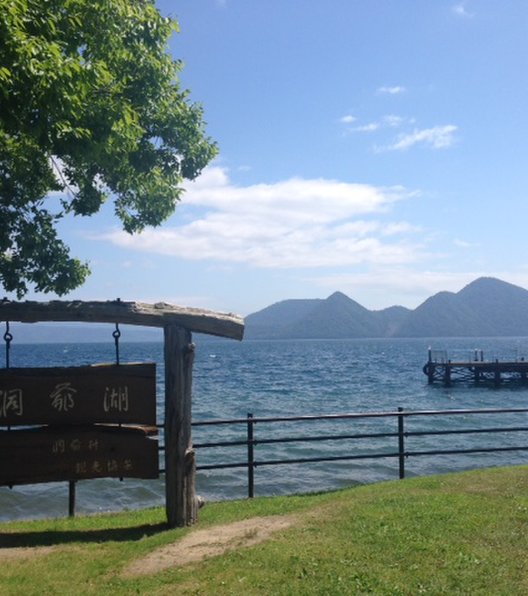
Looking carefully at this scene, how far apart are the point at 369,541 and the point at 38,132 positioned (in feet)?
18.7

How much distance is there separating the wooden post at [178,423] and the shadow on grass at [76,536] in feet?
1.09

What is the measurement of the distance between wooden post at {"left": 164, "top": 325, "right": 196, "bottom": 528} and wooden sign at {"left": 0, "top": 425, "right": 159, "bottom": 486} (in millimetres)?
305

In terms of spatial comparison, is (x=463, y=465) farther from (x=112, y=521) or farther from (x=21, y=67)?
(x=21, y=67)

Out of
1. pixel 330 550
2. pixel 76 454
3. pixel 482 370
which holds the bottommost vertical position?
pixel 482 370

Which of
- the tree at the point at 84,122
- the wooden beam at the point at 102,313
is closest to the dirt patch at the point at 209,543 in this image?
the wooden beam at the point at 102,313

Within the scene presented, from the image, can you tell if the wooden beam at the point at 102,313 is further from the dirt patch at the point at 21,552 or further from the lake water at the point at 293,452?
the lake water at the point at 293,452

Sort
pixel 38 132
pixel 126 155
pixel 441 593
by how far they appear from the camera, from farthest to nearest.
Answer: pixel 126 155 < pixel 38 132 < pixel 441 593

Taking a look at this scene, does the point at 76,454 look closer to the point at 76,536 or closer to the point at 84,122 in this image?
the point at 76,536

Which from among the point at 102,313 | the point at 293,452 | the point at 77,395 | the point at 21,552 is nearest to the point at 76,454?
the point at 77,395

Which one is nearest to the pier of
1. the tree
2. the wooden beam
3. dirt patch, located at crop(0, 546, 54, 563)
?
the tree

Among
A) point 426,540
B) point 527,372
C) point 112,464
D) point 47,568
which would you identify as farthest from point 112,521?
point 527,372

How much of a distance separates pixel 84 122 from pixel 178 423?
402cm

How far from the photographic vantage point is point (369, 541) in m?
6.96

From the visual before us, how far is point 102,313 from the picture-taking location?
8148mm
